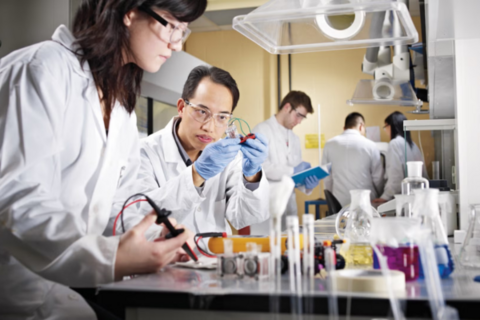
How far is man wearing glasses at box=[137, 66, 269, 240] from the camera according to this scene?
2041 millimetres

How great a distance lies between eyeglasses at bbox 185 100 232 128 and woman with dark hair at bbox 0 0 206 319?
61 cm

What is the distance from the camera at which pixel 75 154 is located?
1.29m

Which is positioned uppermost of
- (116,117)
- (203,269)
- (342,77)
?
(342,77)

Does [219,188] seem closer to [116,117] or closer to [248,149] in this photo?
[248,149]

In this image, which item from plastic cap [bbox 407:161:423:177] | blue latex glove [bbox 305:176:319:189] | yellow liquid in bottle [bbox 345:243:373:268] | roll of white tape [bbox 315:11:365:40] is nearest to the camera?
yellow liquid in bottle [bbox 345:243:373:268]

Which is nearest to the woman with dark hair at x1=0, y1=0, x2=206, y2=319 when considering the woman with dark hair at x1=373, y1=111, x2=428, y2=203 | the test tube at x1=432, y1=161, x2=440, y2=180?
the test tube at x1=432, y1=161, x2=440, y2=180

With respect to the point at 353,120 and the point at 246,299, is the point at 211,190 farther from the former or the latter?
the point at 353,120

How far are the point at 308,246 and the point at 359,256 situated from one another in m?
0.25

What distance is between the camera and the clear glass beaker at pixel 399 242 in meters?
0.91

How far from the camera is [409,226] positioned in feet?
2.94

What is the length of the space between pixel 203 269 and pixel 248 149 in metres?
0.94

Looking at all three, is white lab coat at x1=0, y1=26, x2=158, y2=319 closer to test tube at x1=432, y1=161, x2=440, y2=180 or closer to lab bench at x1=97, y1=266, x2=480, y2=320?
lab bench at x1=97, y1=266, x2=480, y2=320

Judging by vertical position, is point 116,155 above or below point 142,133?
below

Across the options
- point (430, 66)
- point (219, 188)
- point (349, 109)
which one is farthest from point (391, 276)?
point (349, 109)
